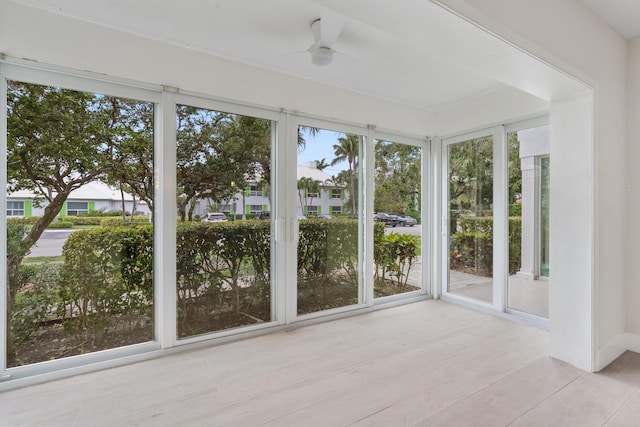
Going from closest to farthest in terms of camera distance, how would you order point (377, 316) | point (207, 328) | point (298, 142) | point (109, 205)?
point (109, 205) → point (207, 328) → point (298, 142) → point (377, 316)

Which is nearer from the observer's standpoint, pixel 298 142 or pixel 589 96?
pixel 589 96

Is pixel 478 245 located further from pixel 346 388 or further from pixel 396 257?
pixel 346 388

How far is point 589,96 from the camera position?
7.63ft

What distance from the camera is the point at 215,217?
2928 millimetres

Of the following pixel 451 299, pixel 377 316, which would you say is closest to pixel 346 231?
pixel 377 316

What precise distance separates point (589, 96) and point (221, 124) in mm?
3010

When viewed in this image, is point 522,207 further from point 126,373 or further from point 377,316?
point 126,373

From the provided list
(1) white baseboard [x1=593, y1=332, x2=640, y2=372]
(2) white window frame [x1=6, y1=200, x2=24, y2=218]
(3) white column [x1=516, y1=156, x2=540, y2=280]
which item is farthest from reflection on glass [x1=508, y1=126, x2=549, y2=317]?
(2) white window frame [x1=6, y1=200, x2=24, y2=218]

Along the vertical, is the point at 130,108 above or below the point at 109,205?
above

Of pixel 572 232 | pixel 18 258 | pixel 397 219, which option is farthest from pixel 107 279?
pixel 572 232

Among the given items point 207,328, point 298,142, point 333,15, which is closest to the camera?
point 333,15

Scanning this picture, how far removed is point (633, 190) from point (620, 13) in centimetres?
140

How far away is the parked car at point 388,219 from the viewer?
3.94m

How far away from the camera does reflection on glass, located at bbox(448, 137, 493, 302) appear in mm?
3780
